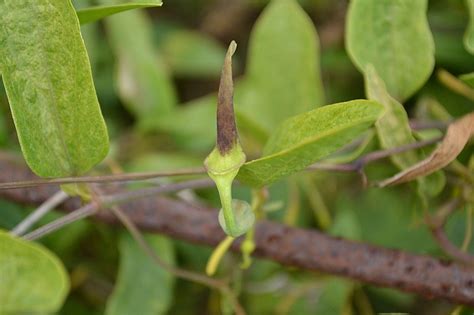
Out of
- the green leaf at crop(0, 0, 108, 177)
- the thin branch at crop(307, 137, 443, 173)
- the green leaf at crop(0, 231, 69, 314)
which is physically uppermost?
the green leaf at crop(0, 0, 108, 177)

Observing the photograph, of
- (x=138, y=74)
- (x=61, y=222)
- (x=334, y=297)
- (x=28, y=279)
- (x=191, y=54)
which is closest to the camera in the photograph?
(x=28, y=279)


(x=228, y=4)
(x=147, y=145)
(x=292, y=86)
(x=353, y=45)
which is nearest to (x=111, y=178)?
(x=353, y=45)

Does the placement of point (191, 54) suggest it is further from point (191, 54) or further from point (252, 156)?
point (252, 156)

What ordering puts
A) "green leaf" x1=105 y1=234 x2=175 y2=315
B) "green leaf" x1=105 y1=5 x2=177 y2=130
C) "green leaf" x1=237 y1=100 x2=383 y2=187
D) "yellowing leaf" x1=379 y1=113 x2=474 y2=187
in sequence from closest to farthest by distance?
"green leaf" x1=237 y1=100 x2=383 y2=187, "yellowing leaf" x1=379 y1=113 x2=474 y2=187, "green leaf" x1=105 y1=234 x2=175 y2=315, "green leaf" x1=105 y1=5 x2=177 y2=130

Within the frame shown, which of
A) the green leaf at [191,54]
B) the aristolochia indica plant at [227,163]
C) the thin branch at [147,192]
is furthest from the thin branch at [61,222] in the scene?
the green leaf at [191,54]

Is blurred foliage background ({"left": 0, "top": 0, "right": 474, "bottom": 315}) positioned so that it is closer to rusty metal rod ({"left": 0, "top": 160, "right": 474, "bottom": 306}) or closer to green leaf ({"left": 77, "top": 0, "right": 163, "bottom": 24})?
rusty metal rod ({"left": 0, "top": 160, "right": 474, "bottom": 306})

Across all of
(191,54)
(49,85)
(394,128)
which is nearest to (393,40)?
(394,128)

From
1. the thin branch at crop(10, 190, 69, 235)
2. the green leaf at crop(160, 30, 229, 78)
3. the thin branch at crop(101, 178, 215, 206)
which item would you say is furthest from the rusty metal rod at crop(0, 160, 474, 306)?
the green leaf at crop(160, 30, 229, 78)
